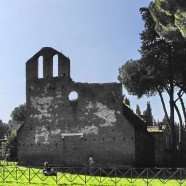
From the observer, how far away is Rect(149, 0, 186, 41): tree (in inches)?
941

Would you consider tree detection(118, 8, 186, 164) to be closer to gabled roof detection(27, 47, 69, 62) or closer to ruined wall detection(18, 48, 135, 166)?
ruined wall detection(18, 48, 135, 166)

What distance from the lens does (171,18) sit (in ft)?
88.5

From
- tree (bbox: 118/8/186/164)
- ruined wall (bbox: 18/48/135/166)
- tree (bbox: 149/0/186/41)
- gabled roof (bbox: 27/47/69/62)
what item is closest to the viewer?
tree (bbox: 149/0/186/41)

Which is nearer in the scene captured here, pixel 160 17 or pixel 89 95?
pixel 160 17

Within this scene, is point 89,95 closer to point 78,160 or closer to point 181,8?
point 78,160

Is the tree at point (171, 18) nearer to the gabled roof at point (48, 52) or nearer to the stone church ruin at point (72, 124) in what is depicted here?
the stone church ruin at point (72, 124)

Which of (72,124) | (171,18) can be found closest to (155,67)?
(72,124)

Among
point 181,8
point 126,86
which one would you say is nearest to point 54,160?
point 126,86

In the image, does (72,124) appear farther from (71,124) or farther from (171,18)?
(171,18)

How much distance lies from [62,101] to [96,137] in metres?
4.24

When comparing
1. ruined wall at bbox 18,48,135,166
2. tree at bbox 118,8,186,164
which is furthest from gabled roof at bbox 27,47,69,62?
tree at bbox 118,8,186,164

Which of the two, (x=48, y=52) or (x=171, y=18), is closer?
(x=171, y=18)

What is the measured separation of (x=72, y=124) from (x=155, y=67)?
9550 mm

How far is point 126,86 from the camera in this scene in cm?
4188
